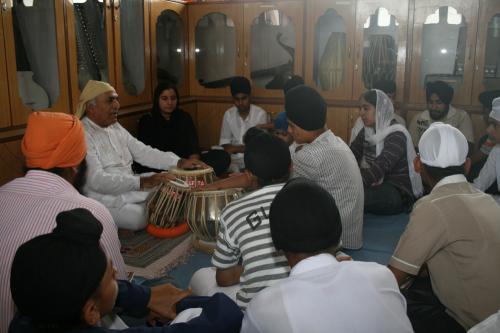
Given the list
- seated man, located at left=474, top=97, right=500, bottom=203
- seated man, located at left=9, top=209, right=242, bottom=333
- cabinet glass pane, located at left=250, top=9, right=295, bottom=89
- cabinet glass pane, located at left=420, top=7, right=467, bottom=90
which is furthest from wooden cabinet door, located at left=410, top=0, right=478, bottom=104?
seated man, located at left=9, top=209, right=242, bottom=333

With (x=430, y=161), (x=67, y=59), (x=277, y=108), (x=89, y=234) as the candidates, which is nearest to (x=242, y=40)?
(x=277, y=108)

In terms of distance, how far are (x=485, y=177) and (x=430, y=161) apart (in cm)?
187

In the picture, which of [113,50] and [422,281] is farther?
[113,50]

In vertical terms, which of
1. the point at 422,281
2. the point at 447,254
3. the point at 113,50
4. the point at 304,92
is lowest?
the point at 422,281

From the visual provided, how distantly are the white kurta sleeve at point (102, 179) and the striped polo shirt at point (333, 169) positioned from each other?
118cm

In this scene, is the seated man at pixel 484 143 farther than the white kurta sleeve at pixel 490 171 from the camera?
Yes

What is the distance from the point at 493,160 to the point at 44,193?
2954 millimetres

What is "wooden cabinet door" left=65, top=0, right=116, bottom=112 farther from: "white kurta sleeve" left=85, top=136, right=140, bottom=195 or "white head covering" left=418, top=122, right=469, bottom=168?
"white head covering" left=418, top=122, right=469, bottom=168

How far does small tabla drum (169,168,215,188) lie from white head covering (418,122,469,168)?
1.58m

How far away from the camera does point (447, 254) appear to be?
1.75 meters

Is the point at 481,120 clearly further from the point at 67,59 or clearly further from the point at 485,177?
the point at 67,59

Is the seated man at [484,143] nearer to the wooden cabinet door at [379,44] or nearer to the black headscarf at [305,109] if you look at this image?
the wooden cabinet door at [379,44]

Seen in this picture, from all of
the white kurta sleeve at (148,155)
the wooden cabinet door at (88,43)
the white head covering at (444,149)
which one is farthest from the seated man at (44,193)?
the wooden cabinet door at (88,43)

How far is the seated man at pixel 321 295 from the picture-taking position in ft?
3.52
